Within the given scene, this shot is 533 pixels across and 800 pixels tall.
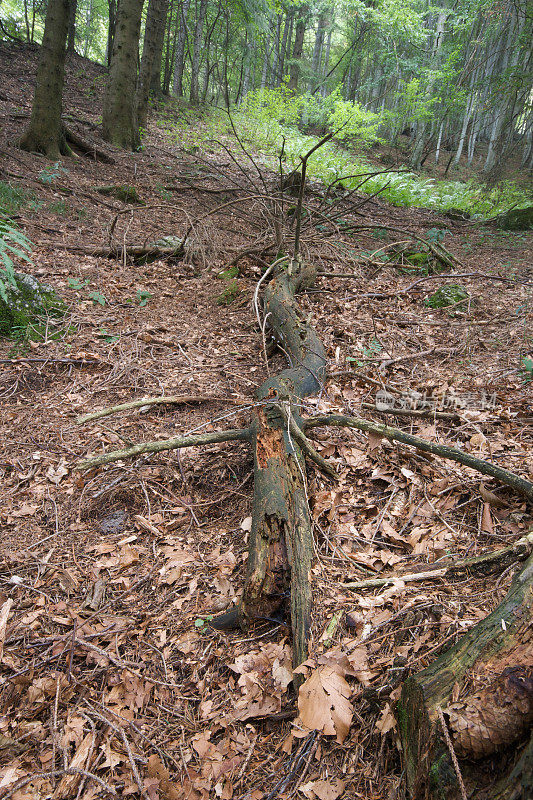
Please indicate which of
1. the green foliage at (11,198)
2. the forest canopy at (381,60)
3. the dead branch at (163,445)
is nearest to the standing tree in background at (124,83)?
the forest canopy at (381,60)

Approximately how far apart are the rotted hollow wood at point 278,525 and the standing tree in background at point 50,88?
8.33 meters

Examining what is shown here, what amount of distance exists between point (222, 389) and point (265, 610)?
223 centimetres

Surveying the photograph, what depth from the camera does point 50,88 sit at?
7633 millimetres

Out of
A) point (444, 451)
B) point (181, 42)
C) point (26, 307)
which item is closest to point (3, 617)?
point (444, 451)

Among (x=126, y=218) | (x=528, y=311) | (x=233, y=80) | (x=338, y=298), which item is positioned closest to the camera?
(x=528, y=311)

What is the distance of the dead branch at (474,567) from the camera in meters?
1.63

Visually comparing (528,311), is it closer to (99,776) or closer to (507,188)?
(99,776)

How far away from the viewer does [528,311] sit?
4820mm

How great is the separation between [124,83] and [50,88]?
252 centimetres

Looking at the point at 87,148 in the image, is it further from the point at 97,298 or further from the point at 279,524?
the point at 279,524

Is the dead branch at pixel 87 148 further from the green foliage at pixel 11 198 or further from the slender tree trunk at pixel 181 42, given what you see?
the slender tree trunk at pixel 181 42

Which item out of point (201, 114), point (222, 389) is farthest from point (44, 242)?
point (201, 114)

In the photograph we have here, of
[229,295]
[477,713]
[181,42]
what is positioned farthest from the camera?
[181,42]

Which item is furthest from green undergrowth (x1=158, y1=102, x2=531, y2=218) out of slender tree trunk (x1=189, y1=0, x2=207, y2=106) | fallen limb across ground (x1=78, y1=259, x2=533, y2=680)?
fallen limb across ground (x1=78, y1=259, x2=533, y2=680)
